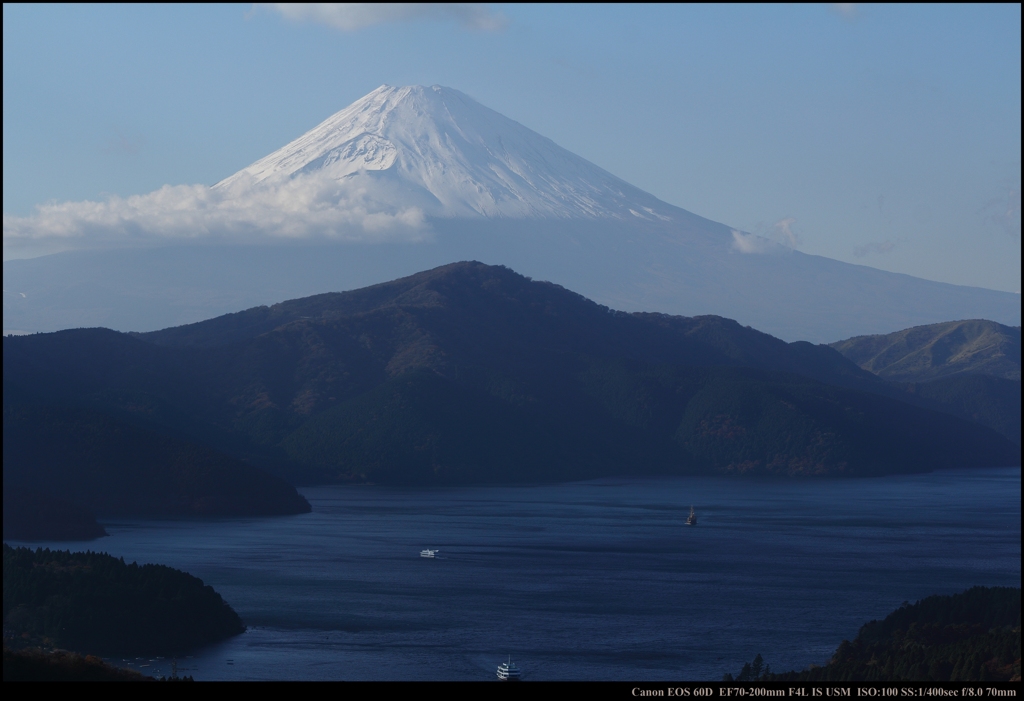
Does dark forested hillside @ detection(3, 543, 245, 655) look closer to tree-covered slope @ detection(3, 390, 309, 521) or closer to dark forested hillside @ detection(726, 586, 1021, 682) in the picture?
dark forested hillside @ detection(726, 586, 1021, 682)

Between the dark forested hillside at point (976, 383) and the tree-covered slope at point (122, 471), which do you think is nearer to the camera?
the tree-covered slope at point (122, 471)

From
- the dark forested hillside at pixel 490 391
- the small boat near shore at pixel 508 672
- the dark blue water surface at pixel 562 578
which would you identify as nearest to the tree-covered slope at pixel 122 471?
the dark blue water surface at pixel 562 578

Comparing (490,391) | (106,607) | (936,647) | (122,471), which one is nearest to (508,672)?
(936,647)

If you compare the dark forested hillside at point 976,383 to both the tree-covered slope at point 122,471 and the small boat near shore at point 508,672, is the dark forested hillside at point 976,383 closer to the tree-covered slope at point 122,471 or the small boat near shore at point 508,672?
the tree-covered slope at point 122,471

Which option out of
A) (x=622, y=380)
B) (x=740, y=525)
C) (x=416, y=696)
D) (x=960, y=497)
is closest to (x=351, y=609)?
(x=416, y=696)

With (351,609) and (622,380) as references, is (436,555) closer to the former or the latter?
(351,609)

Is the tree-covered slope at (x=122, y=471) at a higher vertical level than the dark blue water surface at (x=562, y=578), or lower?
higher

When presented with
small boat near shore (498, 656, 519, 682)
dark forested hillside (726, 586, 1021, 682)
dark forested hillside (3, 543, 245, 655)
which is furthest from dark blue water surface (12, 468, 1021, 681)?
dark forested hillside (726, 586, 1021, 682)
